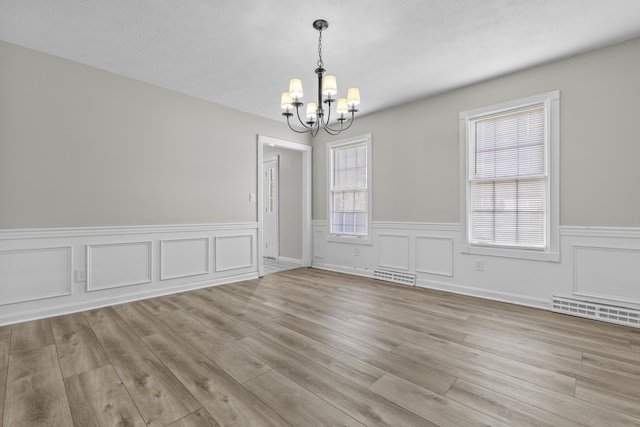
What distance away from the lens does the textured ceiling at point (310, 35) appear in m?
2.43

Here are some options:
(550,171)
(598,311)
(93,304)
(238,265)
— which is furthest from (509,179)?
(93,304)

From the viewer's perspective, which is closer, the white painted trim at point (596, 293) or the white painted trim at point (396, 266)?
the white painted trim at point (596, 293)

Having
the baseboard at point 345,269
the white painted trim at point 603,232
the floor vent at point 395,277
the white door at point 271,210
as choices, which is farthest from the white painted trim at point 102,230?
the white painted trim at point 603,232

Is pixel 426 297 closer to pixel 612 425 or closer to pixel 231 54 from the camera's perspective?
pixel 612 425

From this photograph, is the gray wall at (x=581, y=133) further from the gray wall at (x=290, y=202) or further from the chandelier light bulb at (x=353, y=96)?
the gray wall at (x=290, y=202)

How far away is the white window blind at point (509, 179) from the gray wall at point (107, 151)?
3.35m

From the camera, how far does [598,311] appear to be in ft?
9.89

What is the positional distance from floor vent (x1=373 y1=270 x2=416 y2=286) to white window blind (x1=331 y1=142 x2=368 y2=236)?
0.73 meters

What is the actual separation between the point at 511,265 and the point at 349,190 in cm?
267

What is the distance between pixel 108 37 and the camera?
2838 millimetres

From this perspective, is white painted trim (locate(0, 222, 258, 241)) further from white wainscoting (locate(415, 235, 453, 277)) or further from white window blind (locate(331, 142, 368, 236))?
white wainscoting (locate(415, 235, 453, 277))

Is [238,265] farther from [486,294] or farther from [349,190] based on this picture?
[486,294]

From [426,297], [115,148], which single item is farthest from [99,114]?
[426,297]

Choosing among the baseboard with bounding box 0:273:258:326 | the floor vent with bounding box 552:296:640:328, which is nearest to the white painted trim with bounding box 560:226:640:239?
the floor vent with bounding box 552:296:640:328
